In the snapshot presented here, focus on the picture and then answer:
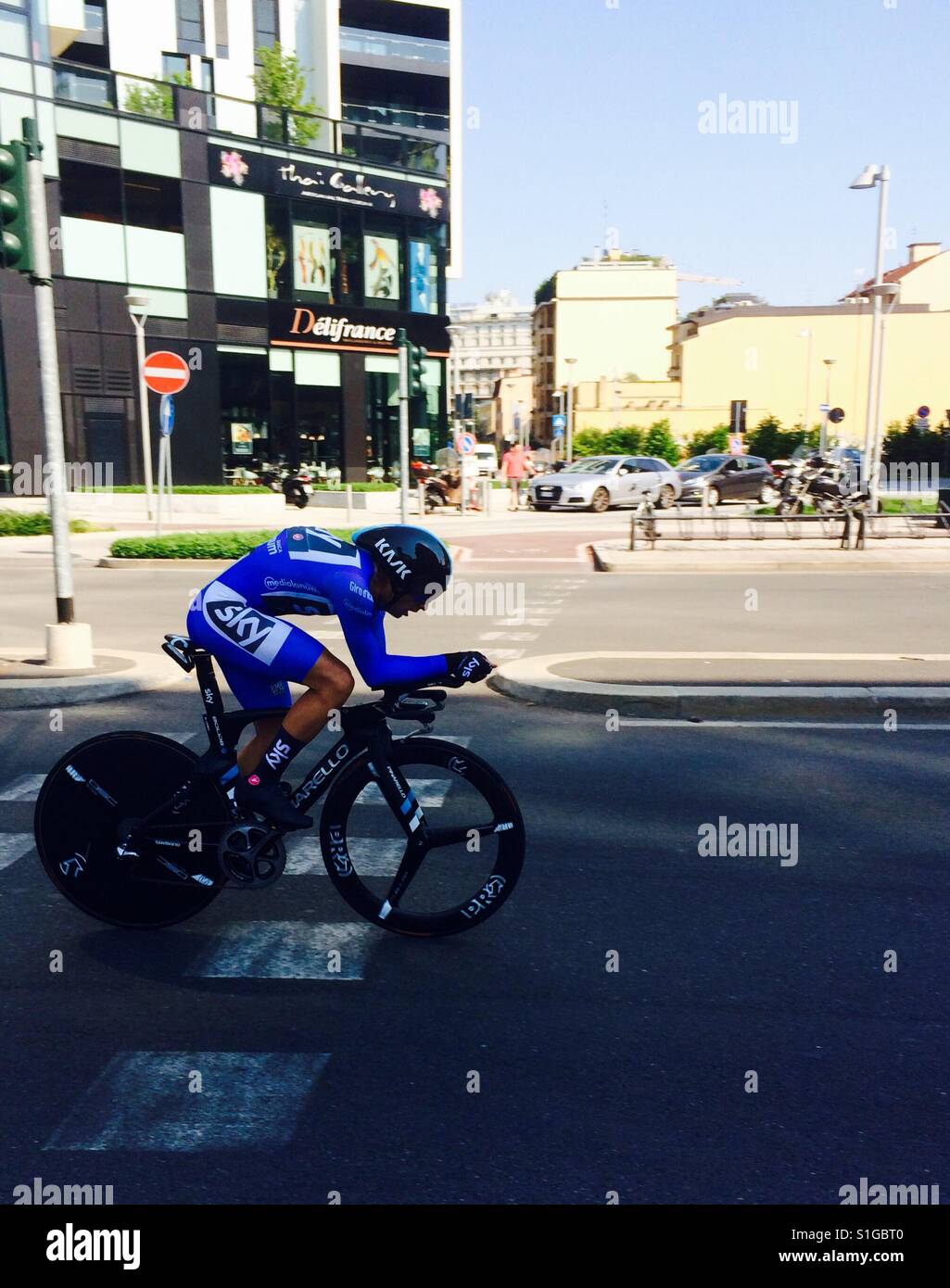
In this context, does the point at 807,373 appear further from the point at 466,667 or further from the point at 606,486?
the point at 466,667

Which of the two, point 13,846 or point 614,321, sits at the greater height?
point 614,321

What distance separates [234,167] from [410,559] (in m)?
36.3

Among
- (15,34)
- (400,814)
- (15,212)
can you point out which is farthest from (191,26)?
(400,814)

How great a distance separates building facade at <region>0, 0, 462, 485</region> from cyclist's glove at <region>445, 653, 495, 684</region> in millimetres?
30047

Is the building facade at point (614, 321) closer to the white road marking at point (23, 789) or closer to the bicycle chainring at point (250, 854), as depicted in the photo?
the white road marking at point (23, 789)

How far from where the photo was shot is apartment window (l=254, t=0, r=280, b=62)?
49969 millimetres

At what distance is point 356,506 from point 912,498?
50.2 feet

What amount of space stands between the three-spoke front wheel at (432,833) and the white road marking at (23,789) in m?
2.42

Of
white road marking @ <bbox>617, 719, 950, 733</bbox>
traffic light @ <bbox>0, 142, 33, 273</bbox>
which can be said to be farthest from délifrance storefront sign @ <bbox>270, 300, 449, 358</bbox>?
white road marking @ <bbox>617, 719, 950, 733</bbox>

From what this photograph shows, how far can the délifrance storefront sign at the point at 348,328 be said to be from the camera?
38.5 m

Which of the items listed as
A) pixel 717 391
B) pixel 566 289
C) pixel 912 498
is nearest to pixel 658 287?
pixel 566 289

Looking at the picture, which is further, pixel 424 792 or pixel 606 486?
pixel 606 486

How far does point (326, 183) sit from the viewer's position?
39.0 m

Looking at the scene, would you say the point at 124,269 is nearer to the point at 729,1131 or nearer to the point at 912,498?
the point at 912,498
